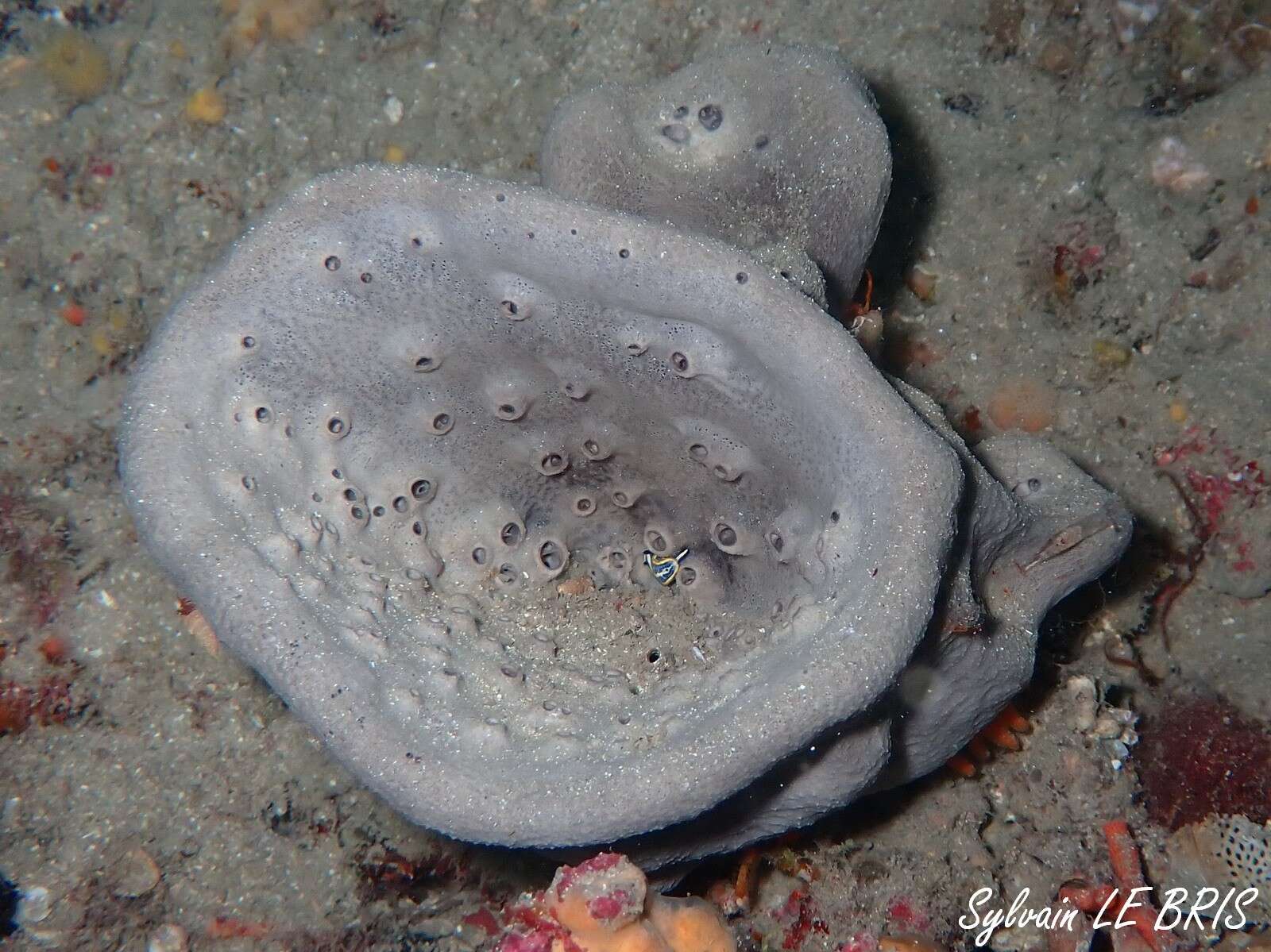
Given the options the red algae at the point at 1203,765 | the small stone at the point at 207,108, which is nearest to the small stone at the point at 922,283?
the red algae at the point at 1203,765

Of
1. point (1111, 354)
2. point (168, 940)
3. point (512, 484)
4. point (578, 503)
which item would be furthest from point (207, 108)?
point (1111, 354)

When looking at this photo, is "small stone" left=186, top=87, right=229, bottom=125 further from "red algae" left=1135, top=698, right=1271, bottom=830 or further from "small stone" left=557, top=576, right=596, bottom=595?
"red algae" left=1135, top=698, right=1271, bottom=830

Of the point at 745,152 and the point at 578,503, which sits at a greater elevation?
the point at 745,152

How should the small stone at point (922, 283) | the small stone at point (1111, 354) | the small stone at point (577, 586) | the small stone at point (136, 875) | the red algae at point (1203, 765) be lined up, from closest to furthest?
the small stone at point (577, 586) → the red algae at point (1203, 765) → the small stone at point (136, 875) → the small stone at point (1111, 354) → the small stone at point (922, 283)

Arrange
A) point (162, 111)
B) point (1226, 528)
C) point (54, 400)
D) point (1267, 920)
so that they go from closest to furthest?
point (1267, 920) → point (1226, 528) → point (54, 400) → point (162, 111)

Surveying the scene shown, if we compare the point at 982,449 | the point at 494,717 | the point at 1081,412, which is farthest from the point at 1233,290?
the point at 494,717

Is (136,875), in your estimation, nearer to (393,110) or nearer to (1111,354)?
(393,110)

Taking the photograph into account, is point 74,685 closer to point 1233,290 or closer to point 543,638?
point 543,638

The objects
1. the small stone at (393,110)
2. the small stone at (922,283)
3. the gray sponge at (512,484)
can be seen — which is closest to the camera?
the gray sponge at (512,484)

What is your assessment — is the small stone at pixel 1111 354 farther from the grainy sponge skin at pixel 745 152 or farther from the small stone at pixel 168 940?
the small stone at pixel 168 940
